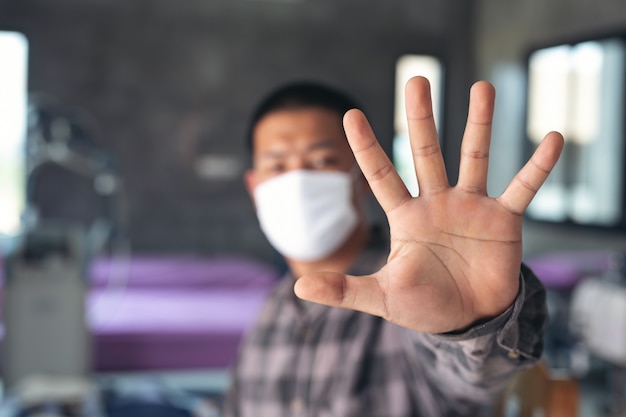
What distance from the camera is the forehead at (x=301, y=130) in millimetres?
1214

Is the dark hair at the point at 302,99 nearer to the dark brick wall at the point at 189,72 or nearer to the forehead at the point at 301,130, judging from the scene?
the forehead at the point at 301,130

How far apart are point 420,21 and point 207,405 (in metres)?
3.89

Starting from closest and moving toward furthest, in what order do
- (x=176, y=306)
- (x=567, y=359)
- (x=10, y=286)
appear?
1. (x=10, y=286)
2. (x=567, y=359)
3. (x=176, y=306)

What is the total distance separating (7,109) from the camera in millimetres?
4141

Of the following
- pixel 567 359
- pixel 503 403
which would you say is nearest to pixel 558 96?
pixel 567 359

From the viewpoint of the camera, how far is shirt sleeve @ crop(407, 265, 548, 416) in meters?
0.68

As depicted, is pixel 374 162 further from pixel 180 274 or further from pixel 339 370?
pixel 180 274

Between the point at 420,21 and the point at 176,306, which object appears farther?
the point at 420,21

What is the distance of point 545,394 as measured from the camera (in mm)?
1091

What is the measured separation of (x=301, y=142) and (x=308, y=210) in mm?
121

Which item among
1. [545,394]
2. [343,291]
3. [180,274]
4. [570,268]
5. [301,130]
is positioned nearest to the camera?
[343,291]

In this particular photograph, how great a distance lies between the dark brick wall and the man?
128 inches

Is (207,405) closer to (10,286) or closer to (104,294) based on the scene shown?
(10,286)

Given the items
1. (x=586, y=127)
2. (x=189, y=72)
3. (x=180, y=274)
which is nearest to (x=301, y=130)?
(x=180, y=274)
